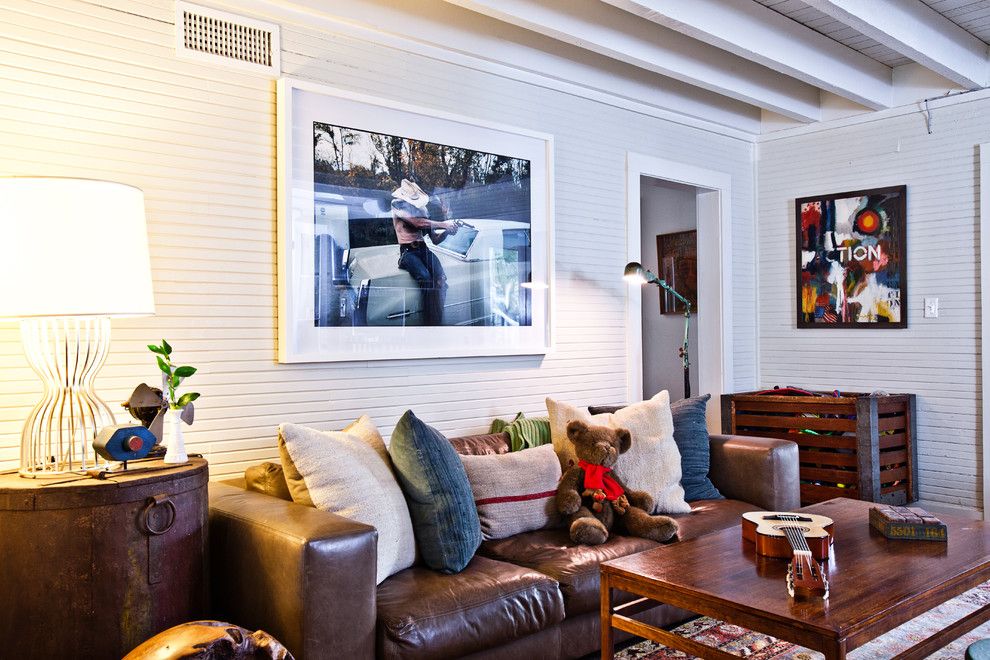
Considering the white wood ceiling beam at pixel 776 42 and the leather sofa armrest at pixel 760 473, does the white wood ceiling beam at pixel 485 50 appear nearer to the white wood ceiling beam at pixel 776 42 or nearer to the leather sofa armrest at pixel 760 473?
the white wood ceiling beam at pixel 776 42

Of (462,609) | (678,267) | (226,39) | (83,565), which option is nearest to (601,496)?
(462,609)

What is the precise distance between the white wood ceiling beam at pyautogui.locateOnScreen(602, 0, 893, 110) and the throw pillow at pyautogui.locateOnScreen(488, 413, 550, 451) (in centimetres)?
178

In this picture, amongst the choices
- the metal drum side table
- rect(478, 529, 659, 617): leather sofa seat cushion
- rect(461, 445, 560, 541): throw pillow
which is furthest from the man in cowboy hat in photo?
the metal drum side table

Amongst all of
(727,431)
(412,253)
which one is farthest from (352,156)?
(727,431)

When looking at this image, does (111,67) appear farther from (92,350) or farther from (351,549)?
(351,549)

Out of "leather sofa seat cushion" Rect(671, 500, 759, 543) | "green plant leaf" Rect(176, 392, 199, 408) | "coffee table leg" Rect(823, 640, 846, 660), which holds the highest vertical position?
"green plant leaf" Rect(176, 392, 199, 408)

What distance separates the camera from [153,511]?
213 centimetres

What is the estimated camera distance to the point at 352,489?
8.20ft

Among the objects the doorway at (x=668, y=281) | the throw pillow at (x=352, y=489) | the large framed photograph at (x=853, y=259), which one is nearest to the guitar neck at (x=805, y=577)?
the throw pillow at (x=352, y=489)

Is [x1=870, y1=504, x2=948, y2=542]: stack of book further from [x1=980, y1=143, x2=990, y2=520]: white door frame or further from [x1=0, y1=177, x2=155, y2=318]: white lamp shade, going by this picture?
[x1=0, y1=177, x2=155, y2=318]: white lamp shade

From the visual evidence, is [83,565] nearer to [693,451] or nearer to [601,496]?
[601,496]

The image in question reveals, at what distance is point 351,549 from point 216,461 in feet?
3.49

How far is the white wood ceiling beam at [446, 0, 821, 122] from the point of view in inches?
136

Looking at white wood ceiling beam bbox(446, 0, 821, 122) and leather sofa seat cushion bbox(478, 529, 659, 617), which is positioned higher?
white wood ceiling beam bbox(446, 0, 821, 122)
